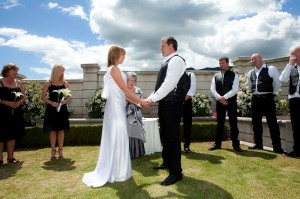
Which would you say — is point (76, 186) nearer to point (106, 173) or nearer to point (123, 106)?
point (106, 173)

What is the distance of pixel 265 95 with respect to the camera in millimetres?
6508

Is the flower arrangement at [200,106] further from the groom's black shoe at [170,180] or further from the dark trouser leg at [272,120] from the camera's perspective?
the groom's black shoe at [170,180]

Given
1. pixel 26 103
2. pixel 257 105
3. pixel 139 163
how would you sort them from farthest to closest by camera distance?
pixel 26 103 < pixel 257 105 < pixel 139 163

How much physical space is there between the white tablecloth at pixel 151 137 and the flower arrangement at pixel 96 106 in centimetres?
501

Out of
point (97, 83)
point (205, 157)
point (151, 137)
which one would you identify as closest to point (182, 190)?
point (205, 157)

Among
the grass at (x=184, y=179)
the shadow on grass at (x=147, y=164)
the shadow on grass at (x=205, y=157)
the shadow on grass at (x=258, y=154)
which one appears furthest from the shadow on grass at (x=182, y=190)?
the shadow on grass at (x=258, y=154)

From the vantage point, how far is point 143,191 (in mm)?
3805

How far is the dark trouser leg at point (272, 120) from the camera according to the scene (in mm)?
6359

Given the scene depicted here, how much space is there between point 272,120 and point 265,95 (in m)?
0.70

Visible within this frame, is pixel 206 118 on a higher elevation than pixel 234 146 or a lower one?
higher

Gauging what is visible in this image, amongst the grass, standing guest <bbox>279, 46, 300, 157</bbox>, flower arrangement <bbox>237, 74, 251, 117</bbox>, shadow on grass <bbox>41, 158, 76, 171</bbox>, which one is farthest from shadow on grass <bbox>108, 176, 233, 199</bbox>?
flower arrangement <bbox>237, 74, 251, 117</bbox>

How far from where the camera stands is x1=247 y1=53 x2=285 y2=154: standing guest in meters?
6.39

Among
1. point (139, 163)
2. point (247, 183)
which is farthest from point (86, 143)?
point (247, 183)

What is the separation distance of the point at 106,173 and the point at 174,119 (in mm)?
1595
